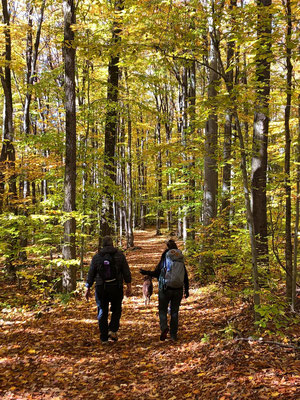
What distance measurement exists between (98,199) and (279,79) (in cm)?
693

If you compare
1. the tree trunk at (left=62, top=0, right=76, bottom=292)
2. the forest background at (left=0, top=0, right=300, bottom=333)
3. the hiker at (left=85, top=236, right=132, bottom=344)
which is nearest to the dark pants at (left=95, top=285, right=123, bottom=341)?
the hiker at (left=85, top=236, right=132, bottom=344)

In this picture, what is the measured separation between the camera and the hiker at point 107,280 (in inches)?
206

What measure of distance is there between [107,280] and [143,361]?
1473mm

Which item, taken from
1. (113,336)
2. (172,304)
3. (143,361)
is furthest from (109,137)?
(143,361)

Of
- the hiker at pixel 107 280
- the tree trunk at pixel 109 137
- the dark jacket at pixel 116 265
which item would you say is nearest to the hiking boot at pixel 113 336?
the hiker at pixel 107 280

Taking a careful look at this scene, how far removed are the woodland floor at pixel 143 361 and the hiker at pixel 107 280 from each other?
50 centimetres

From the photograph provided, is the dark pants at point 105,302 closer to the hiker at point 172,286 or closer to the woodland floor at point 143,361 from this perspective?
the woodland floor at point 143,361

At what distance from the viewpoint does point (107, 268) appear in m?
5.26

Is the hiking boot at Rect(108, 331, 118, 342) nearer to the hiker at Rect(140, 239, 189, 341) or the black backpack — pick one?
the hiker at Rect(140, 239, 189, 341)

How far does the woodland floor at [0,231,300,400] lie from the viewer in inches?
137

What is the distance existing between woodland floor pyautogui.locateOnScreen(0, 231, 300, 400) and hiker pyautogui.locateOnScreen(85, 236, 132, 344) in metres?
0.50

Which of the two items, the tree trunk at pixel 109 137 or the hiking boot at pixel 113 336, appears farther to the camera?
the tree trunk at pixel 109 137

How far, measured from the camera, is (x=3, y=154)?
35.7 ft

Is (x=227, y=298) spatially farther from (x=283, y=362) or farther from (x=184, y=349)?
(x=283, y=362)
